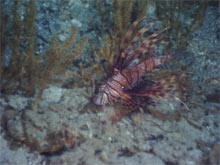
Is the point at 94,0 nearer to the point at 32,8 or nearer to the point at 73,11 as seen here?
the point at 73,11

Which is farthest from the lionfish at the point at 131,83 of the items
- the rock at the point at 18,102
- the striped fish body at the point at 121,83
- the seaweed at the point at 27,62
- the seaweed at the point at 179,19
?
the seaweed at the point at 179,19

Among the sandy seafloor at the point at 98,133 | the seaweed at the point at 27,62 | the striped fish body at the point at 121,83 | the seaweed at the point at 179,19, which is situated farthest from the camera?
the seaweed at the point at 179,19

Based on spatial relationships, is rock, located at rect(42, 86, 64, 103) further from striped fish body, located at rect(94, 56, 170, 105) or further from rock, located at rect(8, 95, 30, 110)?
striped fish body, located at rect(94, 56, 170, 105)

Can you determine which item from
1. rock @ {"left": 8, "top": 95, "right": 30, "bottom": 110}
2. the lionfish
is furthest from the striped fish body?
rock @ {"left": 8, "top": 95, "right": 30, "bottom": 110}

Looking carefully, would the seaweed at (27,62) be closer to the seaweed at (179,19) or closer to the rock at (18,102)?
the rock at (18,102)

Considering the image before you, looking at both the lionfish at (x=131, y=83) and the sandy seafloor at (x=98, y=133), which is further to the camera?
the lionfish at (x=131, y=83)

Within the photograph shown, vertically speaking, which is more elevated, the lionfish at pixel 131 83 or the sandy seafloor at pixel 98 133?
the lionfish at pixel 131 83

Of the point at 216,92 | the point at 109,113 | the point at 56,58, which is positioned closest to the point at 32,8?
the point at 56,58

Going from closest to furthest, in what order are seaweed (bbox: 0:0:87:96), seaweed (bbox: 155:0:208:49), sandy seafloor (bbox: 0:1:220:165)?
1. sandy seafloor (bbox: 0:1:220:165)
2. seaweed (bbox: 0:0:87:96)
3. seaweed (bbox: 155:0:208:49)

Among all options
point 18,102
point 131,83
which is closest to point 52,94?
point 18,102

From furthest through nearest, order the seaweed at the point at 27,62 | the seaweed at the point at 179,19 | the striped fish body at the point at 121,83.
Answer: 1. the seaweed at the point at 179,19
2. the seaweed at the point at 27,62
3. the striped fish body at the point at 121,83
